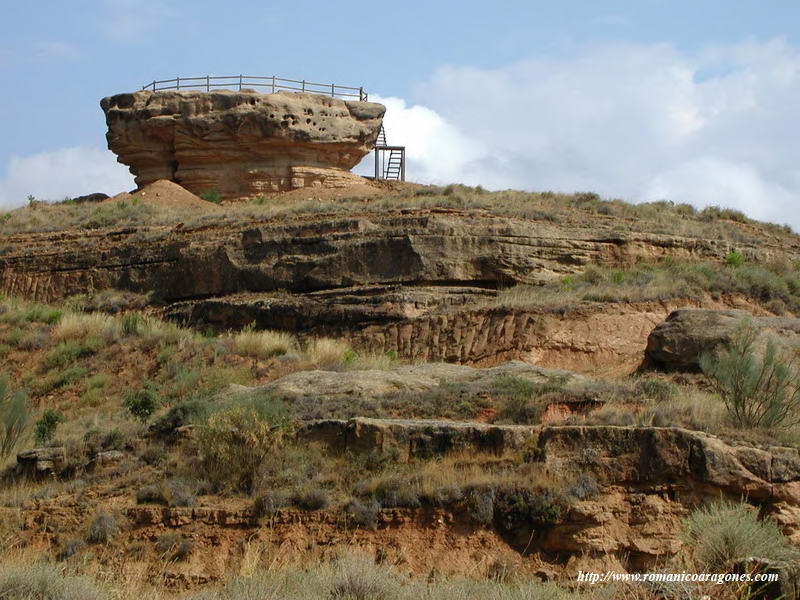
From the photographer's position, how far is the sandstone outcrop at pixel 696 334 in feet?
56.2

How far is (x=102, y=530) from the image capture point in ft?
43.7

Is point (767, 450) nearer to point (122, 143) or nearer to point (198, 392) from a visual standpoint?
point (198, 392)

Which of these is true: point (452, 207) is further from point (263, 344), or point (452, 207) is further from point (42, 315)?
point (42, 315)

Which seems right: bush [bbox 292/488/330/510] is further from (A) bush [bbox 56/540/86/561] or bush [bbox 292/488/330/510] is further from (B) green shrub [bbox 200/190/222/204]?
(B) green shrub [bbox 200/190/222/204]

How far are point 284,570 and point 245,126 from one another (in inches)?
935

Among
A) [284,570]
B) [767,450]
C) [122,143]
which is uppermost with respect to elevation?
[122,143]

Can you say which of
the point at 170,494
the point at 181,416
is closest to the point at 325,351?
the point at 181,416

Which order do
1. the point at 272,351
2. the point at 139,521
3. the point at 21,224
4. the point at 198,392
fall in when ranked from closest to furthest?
the point at 139,521 → the point at 198,392 → the point at 272,351 → the point at 21,224

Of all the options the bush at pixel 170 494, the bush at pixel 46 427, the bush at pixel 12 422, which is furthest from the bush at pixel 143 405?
the bush at pixel 170 494

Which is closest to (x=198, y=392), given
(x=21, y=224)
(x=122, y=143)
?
(x=21, y=224)

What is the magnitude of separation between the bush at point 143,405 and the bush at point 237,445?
3.63 metres

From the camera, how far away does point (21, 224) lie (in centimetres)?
3247

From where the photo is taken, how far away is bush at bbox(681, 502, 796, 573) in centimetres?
1072

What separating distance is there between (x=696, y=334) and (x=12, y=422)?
1068 cm
